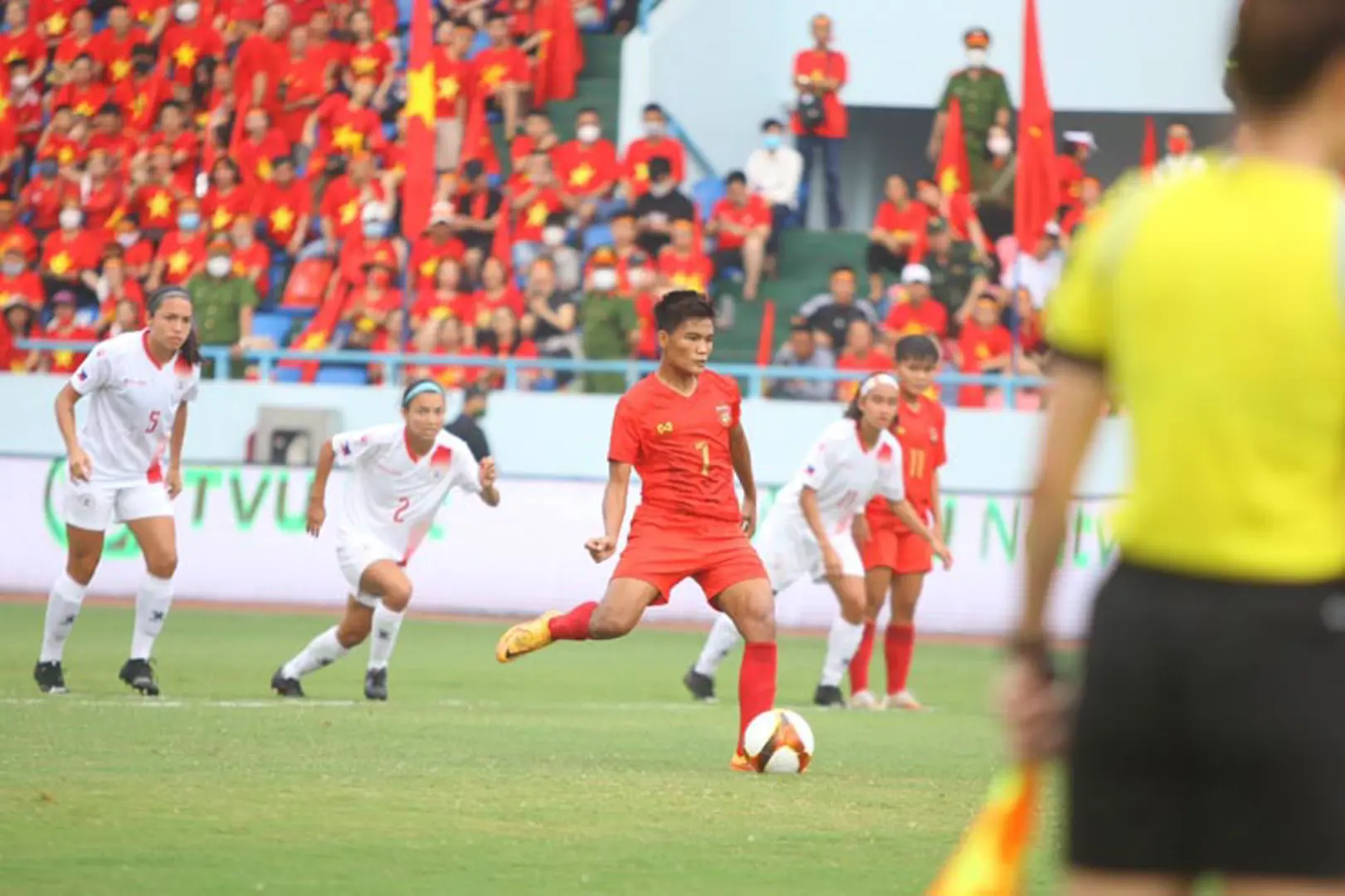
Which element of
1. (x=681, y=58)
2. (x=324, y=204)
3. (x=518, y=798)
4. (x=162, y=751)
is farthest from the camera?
(x=681, y=58)

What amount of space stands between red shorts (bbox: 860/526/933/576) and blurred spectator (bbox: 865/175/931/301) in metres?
9.19

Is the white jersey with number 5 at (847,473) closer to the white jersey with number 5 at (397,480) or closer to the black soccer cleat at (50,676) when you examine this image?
the white jersey with number 5 at (397,480)

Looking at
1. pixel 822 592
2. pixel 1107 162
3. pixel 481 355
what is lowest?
pixel 822 592

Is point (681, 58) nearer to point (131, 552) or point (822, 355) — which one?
point (822, 355)

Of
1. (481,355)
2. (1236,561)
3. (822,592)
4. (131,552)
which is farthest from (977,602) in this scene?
(1236,561)

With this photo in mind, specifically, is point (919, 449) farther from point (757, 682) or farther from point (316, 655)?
point (757, 682)

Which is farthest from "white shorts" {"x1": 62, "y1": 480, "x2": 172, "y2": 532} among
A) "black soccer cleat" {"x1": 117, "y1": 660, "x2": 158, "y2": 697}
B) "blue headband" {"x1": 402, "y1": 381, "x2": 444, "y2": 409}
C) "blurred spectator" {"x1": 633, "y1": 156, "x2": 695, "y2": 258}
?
"blurred spectator" {"x1": 633, "y1": 156, "x2": 695, "y2": 258}

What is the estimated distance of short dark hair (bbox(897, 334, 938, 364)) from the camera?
15438mm

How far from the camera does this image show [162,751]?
1066 cm

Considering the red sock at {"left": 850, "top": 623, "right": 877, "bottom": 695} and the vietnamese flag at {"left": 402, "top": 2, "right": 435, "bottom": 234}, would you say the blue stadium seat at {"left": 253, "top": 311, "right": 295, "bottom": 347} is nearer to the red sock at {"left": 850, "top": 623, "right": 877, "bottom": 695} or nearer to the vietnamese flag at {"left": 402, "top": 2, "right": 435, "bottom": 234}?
the vietnamese flag at {"left": 402, "top": 2, "right": 435, "bottom": 234}

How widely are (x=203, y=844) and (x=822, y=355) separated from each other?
16.7m

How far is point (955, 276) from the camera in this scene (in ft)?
79.8

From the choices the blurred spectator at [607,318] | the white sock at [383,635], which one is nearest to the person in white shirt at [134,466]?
the white sock at [383,635]

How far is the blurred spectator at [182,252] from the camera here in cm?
2577
